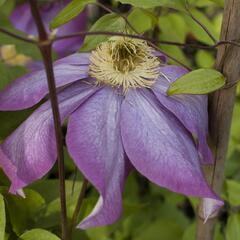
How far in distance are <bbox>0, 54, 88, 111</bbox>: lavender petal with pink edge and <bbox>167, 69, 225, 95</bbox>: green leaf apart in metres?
0.12

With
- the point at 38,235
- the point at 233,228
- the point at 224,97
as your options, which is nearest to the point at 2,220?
the point at 38,235

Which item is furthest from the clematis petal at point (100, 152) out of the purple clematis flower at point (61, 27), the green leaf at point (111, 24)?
the purple clematis flower at point (61, 27)

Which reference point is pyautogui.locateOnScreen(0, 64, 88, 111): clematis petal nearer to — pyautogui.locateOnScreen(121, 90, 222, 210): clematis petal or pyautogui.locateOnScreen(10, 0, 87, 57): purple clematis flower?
pyautogui.locateOnScreen(121, 90, 222, 210): clematis petal

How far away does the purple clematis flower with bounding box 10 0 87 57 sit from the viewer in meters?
1.11

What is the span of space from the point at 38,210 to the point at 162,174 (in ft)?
0.81

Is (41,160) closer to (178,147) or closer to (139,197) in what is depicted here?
(178,147)

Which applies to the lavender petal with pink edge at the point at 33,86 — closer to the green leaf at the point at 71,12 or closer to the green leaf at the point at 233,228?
the green leaf at the point at 71,12

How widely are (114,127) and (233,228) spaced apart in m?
0.36

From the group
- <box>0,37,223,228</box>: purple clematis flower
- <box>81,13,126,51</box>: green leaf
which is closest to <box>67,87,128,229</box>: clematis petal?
<box>0,37,223,228</box>: purple clematis flower

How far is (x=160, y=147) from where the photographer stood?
54 centimetres

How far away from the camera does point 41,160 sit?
21.6 inches

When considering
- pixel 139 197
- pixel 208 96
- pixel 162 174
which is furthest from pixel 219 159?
pixel 139 197

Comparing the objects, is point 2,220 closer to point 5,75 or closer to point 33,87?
point 33,87

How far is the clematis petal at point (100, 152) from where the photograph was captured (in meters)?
0.51
